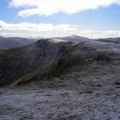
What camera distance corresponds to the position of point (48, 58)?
197 ft

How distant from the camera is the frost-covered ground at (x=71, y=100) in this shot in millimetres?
13522

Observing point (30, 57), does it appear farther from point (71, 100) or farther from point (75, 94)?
point (71, 100)

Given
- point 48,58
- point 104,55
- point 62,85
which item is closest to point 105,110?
point 62,85

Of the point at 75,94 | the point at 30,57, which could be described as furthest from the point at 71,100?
the point at 30,57

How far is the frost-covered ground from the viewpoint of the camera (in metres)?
13.5

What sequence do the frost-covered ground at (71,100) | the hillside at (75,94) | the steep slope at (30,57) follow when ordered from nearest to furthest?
the frost-covered ground at (71,100)
the hillside at (75,94)
the steep slope at (30,57)

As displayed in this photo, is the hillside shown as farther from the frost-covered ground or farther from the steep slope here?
the steep slope

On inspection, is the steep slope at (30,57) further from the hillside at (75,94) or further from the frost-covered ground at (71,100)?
the frost-covered ground at (71,100)

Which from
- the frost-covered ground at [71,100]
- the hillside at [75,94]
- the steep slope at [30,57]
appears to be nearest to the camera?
the frost-covered ground at [71,100]

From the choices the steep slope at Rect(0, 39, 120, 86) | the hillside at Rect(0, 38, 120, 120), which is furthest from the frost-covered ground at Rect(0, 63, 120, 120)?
the steep slope at Rect(0, 39, 120, 86)

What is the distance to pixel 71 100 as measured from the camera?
53.0ft

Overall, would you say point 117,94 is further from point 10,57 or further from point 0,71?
point 10,57

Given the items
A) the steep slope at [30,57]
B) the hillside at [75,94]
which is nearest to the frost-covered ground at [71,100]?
the hillside at [75,94]

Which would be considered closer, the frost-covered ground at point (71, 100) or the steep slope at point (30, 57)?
the frost-covered ground at point (71, 100)
